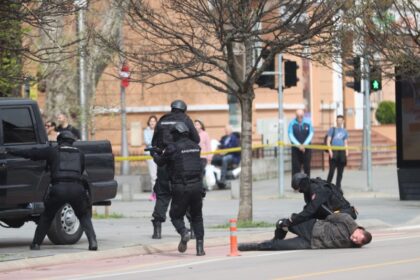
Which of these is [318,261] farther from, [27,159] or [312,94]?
[312,94]

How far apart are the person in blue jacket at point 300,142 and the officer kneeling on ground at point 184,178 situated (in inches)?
532

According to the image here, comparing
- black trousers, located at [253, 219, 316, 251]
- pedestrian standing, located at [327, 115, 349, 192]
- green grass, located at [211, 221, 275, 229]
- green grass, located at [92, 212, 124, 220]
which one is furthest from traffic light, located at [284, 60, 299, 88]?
black trousers, located at [253, 219, 316, 251]

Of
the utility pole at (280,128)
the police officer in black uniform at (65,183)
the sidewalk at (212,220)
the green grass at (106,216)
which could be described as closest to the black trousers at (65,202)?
the police officer in black uniform at (65,183)

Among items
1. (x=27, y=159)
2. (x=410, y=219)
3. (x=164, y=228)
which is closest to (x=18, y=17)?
(x=27, y=159)

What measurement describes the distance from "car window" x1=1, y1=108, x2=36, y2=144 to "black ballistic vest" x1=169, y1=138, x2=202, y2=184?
2427mm

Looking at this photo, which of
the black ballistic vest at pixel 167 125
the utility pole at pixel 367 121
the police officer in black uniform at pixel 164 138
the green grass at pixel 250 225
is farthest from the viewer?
the utility pole at pixel 367 121

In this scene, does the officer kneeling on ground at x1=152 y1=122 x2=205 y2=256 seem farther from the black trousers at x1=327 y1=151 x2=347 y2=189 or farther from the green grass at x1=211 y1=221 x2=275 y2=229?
the black trousers at x1=327 y1=151 x2=347 y2=189

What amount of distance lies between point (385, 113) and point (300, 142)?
1974 centimetres

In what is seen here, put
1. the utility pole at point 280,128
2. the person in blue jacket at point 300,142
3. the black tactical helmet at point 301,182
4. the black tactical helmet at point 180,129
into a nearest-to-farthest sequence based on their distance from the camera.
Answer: the black tactical helmet at point 180,129, the black tactical helmet at point 301,182, the utility pole at point 280,128, the person in blue jacket at point 300,142

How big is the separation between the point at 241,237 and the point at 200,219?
251 cm

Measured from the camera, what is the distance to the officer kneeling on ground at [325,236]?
1534cm

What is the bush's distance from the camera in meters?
47.6

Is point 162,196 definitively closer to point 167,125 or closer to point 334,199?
point 167,125

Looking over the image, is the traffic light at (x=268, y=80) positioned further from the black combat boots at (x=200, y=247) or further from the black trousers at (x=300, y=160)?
the black combat boots at (x=200, y=247)
